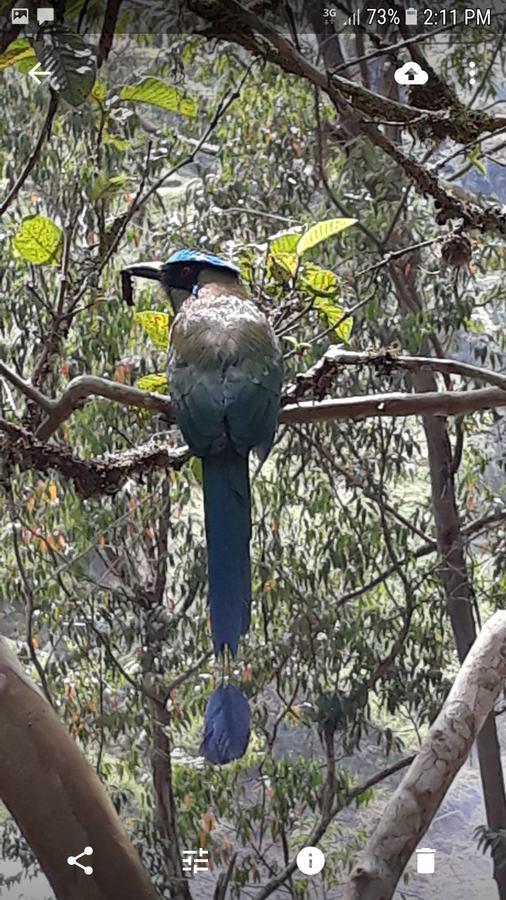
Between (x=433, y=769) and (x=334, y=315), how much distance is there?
16.8 inches

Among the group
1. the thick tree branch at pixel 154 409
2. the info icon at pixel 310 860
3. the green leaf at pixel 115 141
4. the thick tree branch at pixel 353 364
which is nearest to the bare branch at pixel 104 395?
the thick tree branch at pixel 154 409

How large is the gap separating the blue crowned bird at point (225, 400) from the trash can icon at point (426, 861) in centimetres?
31

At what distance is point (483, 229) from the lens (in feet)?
3.07

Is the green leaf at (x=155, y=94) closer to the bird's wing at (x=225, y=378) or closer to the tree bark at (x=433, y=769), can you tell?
the bird's wing at (x=225, y=378)

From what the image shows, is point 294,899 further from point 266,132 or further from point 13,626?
point 266,132

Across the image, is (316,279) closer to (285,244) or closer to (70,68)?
(285,244)

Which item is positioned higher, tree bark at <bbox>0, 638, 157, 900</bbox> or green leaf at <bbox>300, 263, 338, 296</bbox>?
green leaf at <bbox>300, 263, 338, 296</bbox>

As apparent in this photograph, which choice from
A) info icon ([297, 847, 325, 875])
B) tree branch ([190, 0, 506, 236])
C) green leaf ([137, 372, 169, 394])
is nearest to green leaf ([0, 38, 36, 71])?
tree branch ([190, 0, 506, 236])

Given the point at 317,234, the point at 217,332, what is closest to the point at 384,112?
the point at 317,234

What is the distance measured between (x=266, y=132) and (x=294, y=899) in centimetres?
77

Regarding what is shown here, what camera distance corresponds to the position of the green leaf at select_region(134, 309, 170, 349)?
982mm

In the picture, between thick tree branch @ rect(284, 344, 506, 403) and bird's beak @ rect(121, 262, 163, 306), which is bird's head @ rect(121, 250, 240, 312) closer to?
bird's beak @ rect(121, 262, 163, 306)

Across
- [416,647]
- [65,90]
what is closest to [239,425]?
[65,90]

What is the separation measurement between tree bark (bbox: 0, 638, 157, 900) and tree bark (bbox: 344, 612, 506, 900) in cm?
22
